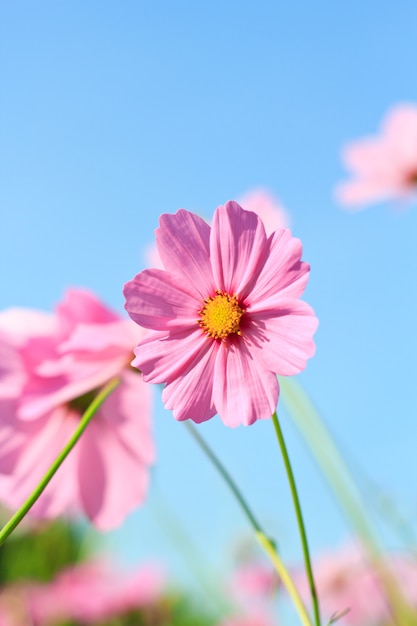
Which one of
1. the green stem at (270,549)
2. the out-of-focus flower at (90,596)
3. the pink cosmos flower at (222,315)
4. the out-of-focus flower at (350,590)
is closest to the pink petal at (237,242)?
the pink cosmos flower at (222,315)

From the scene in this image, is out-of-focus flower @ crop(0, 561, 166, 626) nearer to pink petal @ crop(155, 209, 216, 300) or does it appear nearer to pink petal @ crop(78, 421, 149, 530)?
pink petal @ crop(78, 421, 149, 530)

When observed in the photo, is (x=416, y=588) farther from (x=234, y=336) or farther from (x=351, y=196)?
(x=234, y=336)

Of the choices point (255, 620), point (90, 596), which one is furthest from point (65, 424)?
point (90, 596)

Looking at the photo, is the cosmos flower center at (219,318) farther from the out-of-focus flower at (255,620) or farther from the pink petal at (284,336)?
the out-of-focus flower at (255,620)

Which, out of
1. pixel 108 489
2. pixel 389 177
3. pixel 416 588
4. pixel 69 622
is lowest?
pixel 416 588

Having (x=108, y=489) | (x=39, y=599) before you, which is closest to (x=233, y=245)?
(x=108, y=489)

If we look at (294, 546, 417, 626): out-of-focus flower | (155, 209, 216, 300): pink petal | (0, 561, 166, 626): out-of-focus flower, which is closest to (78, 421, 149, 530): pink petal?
(155, 209, 216, 300): pink petal

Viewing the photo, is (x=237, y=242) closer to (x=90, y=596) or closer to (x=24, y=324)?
(x=24, y=324)
